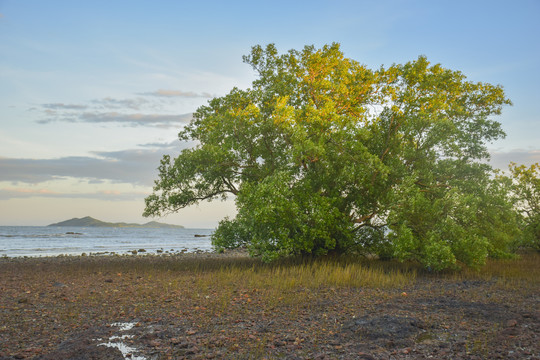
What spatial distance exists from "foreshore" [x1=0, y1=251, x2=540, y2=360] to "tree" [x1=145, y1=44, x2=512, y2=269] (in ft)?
7.87

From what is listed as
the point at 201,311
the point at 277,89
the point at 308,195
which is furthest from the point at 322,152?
the point at 201,311

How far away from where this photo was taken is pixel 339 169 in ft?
68.4

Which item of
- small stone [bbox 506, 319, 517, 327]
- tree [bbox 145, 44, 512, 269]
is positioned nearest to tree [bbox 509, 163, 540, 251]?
tree [bbox 145, 44, 512, 269]

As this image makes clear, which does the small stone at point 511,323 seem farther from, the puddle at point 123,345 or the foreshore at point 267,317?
the puddle at point 123,345

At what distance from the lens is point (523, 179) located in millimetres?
34531

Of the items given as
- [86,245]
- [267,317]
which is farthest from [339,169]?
[86,245]

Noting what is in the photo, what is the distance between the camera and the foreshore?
829cm

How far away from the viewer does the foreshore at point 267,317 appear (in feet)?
27.2

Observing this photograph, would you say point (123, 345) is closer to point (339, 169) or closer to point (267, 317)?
point (267, 317)

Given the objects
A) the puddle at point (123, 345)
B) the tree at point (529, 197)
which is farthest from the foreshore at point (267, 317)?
the tree at point (529, 197)

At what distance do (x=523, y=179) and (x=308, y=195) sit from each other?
79.6ft

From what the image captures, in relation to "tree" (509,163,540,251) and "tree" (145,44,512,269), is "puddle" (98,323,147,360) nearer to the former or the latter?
"tree" (145,44,512,269)

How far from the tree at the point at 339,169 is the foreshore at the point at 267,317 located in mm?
2398

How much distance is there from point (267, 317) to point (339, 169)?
37.4 ft
